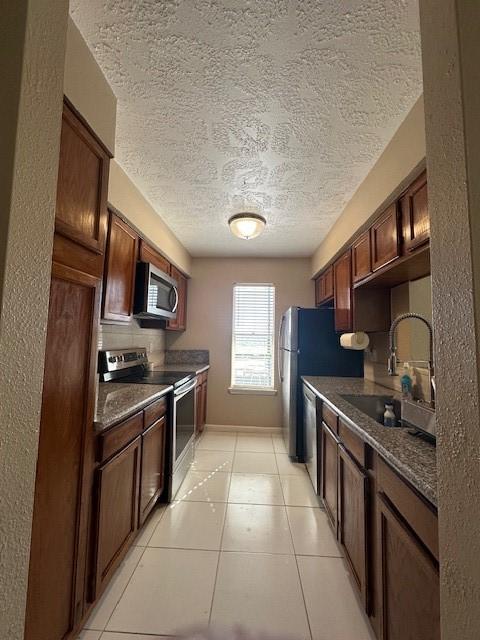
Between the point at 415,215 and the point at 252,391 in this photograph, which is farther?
the point at 252,391

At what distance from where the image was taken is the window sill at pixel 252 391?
4.01 meters

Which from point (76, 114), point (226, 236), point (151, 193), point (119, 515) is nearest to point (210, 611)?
point (119, 515)

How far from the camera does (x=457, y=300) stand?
59cm

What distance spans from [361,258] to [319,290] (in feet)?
5.04

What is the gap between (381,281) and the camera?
2.20 metres

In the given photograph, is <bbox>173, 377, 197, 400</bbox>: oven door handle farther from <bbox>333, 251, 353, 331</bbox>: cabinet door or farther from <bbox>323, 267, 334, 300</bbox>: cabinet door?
<bbox>323, 267, 334, 300</bbox>: cabinet door

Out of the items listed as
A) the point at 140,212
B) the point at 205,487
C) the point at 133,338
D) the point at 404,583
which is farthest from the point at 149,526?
the point at 140,212

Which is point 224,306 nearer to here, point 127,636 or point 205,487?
point 205,487

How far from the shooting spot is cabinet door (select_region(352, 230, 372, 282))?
7.04 ft

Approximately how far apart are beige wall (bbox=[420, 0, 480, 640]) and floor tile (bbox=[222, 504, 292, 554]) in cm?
139

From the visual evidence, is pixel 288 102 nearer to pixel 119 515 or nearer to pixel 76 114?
pixel 76 114

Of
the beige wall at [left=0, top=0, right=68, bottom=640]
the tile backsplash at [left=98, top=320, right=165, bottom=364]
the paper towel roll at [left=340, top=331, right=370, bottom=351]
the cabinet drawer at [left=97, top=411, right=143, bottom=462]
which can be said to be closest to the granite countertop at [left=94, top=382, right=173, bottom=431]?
the cabinet drawer at [left=97, top=411, right=143, bottom=462]

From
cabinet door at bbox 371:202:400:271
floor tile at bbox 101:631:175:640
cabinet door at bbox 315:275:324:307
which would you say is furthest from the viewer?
cabinet door at bbox 315:275:324:307

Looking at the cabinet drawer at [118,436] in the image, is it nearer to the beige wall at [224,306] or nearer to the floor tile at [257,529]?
the floor tile at [257,529]
